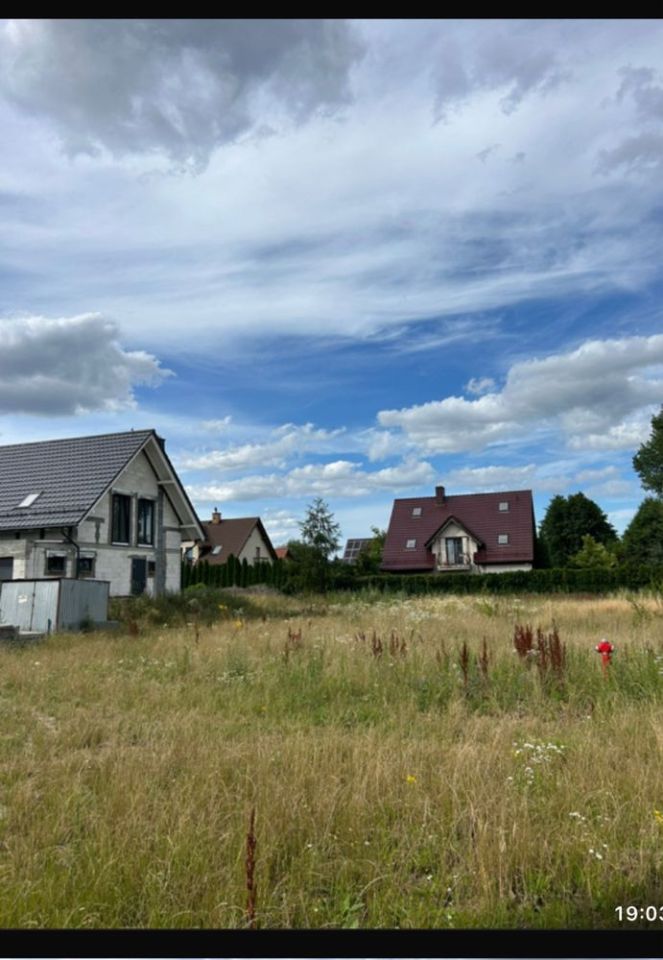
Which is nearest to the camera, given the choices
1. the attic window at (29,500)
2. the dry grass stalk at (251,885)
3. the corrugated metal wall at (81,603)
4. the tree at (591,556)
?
the dry grass stalk at (251,885)

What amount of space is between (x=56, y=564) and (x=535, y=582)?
841 inches

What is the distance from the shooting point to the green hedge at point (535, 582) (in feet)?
102

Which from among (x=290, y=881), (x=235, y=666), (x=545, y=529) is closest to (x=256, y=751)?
(x=290, y=881)

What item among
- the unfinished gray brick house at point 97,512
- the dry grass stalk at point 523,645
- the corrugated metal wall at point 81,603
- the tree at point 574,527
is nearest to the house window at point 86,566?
the unfinished gray brick house at point 97,512

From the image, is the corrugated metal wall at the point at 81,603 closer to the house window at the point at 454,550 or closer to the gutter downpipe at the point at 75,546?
the gutter downpipe at the point at 75,546

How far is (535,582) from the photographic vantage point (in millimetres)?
32938

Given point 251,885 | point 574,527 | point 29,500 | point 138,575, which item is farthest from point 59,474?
point 574,527

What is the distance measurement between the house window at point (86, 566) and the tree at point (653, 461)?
4490 cm

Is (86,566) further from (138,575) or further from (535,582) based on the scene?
(535,582)

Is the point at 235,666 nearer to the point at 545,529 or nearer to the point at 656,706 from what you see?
the point at 656,706

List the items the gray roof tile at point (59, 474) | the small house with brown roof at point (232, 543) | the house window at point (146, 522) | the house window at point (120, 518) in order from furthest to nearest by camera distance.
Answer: the small house with brown roof at point (232, 543)
the house window at point (146, 522)
the house window at point (120, 518)
the gray roof tile at point (59, 474)

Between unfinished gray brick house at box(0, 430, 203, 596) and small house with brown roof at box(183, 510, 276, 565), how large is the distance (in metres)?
25.0
